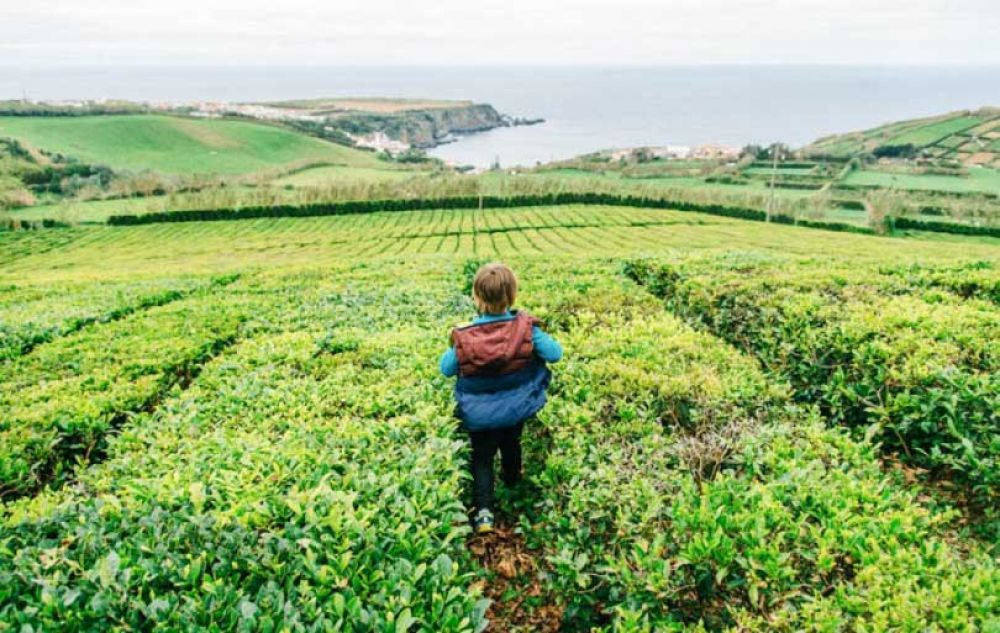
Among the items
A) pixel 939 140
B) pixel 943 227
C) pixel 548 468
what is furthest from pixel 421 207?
pixel 939 140

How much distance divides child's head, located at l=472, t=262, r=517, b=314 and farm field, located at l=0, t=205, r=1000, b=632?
1.03 meters

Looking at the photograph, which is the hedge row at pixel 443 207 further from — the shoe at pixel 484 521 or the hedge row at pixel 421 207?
the shoe at pixel 484 521

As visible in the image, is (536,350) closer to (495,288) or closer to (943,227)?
(495,288)

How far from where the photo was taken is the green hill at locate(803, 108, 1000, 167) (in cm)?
12225

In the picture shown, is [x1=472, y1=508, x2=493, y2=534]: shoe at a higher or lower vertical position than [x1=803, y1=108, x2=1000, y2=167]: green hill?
lower

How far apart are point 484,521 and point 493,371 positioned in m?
1.29

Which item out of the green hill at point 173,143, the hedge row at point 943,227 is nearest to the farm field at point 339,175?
the green hill at point 173,143

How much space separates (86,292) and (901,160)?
150 m

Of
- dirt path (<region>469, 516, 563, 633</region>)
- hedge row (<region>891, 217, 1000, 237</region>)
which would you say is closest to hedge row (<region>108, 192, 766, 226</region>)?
hedge row (<region>891, 217, 1000, 237</region>)

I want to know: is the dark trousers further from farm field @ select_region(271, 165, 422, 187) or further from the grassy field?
farm field @ select_region(271, 165, 422, 187)

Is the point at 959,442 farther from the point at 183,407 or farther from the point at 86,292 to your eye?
the point at 86,292

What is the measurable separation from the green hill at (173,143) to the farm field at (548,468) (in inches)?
5183

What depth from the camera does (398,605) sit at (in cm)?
301

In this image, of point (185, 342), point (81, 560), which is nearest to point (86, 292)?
point (185, 342)
